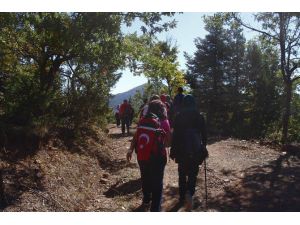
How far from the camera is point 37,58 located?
35.7ft

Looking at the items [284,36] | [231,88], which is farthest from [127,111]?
[231,88]

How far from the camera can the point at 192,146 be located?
670 centimetres

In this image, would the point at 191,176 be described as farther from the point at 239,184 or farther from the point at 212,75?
the point at 212,75

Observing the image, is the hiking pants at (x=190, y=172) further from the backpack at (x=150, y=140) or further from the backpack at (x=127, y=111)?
the backpack at (x=127, y=111)

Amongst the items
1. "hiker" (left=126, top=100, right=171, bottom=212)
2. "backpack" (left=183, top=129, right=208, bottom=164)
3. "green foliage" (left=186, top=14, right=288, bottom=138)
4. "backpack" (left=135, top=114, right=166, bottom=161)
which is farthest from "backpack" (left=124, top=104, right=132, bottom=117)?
"green foliage" (left=186, top=14, right=288, bottom=138)

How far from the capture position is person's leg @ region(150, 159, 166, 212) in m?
6.22

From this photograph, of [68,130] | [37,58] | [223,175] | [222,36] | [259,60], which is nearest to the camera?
[223,175]

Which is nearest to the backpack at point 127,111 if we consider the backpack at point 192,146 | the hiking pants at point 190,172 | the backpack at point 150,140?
the hiking pants at point 190,172

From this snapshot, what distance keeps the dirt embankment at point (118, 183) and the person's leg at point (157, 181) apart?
92 cm

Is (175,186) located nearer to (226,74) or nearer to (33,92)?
(33,92)

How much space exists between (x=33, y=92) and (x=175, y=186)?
4041 millimetres

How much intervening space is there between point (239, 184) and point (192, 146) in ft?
9.22

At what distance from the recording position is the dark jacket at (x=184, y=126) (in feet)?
22.3

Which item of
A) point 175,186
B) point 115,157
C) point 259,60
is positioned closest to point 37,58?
point 115,157
